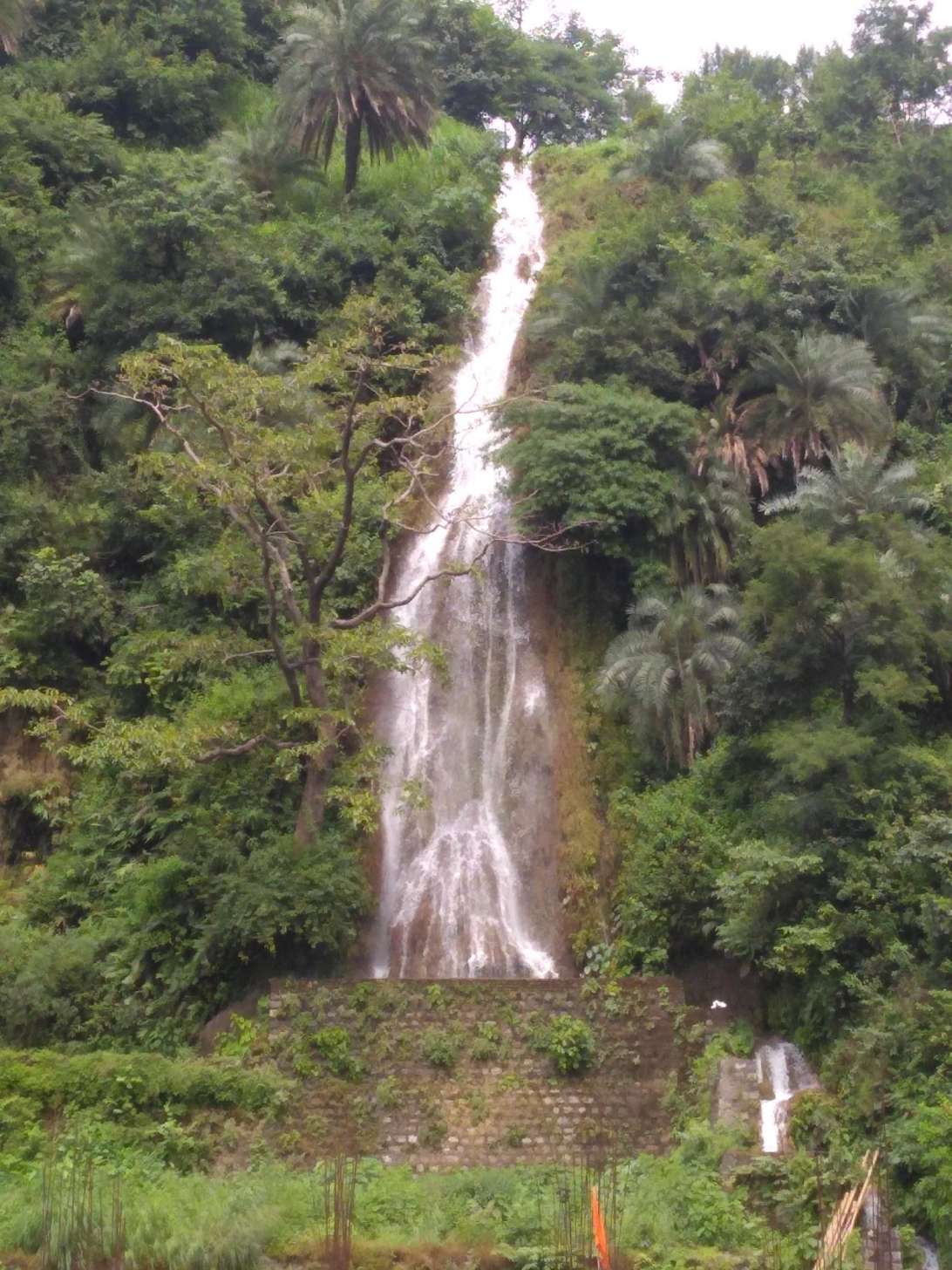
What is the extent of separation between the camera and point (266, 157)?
1248 inches

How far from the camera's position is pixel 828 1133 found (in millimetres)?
12812

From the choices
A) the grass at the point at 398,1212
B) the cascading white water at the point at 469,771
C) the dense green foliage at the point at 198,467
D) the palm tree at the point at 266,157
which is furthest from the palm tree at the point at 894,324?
the grass at the point at 398,1212

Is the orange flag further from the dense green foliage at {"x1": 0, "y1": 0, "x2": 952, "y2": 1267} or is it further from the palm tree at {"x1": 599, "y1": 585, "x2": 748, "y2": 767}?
the palm tree at {"x1": 599, "y1": 585, "x2": 748, "y2": 767}

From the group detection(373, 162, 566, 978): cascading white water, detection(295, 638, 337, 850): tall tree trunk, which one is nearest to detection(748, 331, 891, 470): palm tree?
detection(373, 162, 566, 978): cascading white water

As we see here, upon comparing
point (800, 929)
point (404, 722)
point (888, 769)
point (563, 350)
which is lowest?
point (800, 929)

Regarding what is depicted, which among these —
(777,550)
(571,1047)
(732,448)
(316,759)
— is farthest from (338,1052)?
(732,448)

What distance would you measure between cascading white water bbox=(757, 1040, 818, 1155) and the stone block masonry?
95 cm

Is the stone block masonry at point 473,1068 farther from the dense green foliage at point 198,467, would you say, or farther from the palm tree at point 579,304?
the palm tree at point 579,304

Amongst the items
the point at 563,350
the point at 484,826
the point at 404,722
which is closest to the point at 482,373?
the point at 563,350

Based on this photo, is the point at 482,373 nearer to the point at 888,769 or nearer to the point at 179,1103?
the point at 888,769

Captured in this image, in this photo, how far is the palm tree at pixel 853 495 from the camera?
59.5 ft

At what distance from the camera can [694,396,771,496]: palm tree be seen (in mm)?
22125

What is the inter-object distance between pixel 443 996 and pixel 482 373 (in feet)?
52.6

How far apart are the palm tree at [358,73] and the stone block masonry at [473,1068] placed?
22156 mm
